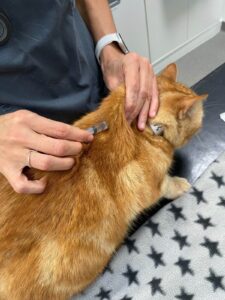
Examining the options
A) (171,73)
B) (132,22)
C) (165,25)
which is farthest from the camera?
(165,25)

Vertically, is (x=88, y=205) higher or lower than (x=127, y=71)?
lower

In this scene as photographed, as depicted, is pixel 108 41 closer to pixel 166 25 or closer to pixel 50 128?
pixel 50 128

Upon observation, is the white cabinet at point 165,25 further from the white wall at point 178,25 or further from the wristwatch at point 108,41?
the wristwatch at point 108,41

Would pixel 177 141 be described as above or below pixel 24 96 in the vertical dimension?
below

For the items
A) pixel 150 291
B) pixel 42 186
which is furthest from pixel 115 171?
pixel 150 291

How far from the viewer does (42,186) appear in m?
0.58

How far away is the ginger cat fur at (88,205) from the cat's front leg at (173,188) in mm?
59

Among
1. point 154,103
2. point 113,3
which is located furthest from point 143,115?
point 113,3

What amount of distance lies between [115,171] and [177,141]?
19 centimetres

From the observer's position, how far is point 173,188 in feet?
2.60

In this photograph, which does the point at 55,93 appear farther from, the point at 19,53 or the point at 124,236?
the point at 124,236

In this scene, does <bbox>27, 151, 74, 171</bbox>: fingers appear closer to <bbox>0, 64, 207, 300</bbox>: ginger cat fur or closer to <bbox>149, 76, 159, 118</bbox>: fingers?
<bbox>0, 64, 207, 300</bbox>: ginger cat fur

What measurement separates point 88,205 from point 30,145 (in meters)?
0.17

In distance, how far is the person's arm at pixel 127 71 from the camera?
0.66 metres
